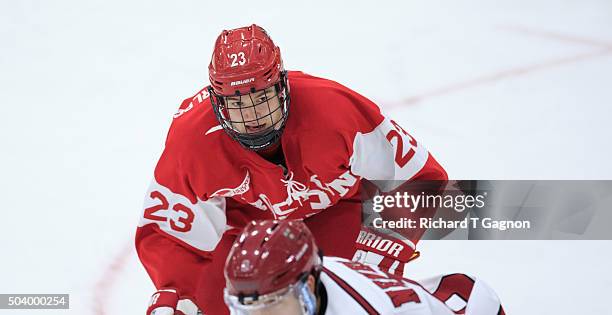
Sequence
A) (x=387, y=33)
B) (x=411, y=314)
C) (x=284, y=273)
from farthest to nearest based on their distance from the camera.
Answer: (x=387, y=33) < (x=411, y=314) < (x=284, y=273)

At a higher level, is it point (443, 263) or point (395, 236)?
point (395, 236)

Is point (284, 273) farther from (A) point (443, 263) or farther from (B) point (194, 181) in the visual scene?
(A) point (443, 263)

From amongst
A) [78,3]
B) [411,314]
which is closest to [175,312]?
[411,314]

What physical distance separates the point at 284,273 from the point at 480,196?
184 cm

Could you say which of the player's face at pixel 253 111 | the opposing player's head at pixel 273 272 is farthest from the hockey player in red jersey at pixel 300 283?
the player's face at pixel 253 111

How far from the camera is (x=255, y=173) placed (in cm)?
326

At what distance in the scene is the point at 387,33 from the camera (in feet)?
17.2

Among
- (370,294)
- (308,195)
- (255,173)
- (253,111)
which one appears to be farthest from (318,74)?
(370,294)

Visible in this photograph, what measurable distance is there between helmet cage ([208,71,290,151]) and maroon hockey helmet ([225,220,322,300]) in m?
0.81

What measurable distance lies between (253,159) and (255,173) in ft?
0.28

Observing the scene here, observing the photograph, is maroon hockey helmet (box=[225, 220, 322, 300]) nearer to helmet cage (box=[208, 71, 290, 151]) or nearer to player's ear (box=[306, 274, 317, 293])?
player's ear (box=[306, 274, 317, 293])

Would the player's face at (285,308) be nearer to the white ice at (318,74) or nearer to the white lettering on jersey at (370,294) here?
the white lettering on jersey at (370,294)

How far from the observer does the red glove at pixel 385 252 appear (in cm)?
331

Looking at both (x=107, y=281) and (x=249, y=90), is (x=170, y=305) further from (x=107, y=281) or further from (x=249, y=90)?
(x=107, y=281)
